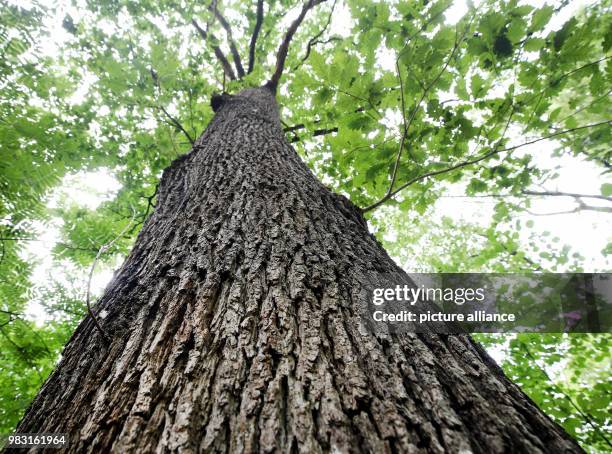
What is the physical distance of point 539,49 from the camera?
189 centimetres

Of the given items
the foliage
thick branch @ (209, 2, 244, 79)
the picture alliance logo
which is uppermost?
thick branch @ (209, 2, 244, 79)

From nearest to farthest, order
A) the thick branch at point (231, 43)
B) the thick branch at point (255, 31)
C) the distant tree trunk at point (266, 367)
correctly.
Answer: the distant tree trunk at point (266, 367) → the thick branch at point (255, 31) → the thick branch at point (231, 43)

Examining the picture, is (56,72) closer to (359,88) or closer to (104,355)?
(359,88)

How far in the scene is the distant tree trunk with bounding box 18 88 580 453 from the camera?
73cm

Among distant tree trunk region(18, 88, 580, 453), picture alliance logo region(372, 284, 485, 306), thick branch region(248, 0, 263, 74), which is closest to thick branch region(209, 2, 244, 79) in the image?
thick branch region(248, 0, 263, 74)

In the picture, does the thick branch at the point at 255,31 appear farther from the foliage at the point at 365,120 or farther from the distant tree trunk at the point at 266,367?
the distant tree trunk at the point at 266,367

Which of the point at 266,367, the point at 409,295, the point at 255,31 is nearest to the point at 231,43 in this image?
the point at 255,31

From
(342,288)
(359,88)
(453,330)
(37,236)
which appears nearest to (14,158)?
(37,236)

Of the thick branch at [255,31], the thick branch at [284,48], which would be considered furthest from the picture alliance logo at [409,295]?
the thick branch at [255,31]

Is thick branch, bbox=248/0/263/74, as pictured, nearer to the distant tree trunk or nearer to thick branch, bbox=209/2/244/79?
thick branch, bbox=209/2/244/79

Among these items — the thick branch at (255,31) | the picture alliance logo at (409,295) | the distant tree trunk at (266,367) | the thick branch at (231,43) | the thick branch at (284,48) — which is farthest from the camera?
the thick branch at (231,43)

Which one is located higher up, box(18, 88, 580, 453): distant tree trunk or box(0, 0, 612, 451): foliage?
box(0, 0, 612, 451): foliage

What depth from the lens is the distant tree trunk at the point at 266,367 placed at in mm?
728

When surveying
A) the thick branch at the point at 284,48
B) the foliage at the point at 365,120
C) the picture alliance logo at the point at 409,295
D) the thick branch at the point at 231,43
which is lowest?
the picture alliance logo at the point at 409,295
